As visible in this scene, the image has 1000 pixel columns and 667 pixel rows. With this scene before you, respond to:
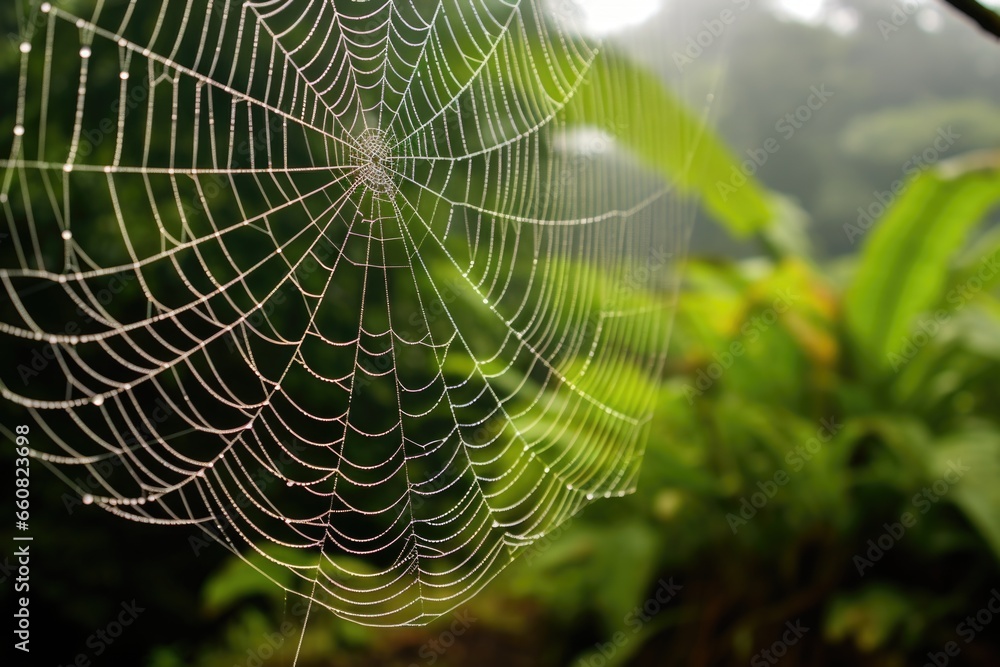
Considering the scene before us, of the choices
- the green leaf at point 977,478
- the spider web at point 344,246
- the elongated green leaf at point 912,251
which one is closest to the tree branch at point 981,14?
the spider web at point 344,246

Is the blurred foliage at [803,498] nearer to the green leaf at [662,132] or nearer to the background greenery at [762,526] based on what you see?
the background greenery at [762,526]

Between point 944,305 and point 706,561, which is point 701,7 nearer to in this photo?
point 944,305

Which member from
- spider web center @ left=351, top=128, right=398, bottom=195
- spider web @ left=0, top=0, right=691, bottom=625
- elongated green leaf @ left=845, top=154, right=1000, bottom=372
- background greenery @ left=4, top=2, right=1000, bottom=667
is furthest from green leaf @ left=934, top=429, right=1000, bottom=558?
spider web center @ left=351, top=128, right=398, bottom=195

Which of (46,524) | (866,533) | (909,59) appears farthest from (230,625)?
(909,59)

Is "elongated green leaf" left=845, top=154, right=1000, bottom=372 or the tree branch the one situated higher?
the tree branch

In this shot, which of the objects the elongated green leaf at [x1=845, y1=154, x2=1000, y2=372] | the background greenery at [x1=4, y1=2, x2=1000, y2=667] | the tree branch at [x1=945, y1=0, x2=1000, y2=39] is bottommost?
the background greenery at [x1=4, y1=2, x2=1000, y2=667]

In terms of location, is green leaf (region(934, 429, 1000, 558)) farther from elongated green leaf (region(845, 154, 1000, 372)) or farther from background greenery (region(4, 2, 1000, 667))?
elongated green leaf (region(845, 154, 1000, 372))

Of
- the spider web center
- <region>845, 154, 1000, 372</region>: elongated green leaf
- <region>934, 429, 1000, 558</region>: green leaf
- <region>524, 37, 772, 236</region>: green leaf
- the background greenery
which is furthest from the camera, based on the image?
<region>845, 154, 1000, 372</region>: elongated green leaf

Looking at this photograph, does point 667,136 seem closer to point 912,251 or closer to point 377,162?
point 912,251
